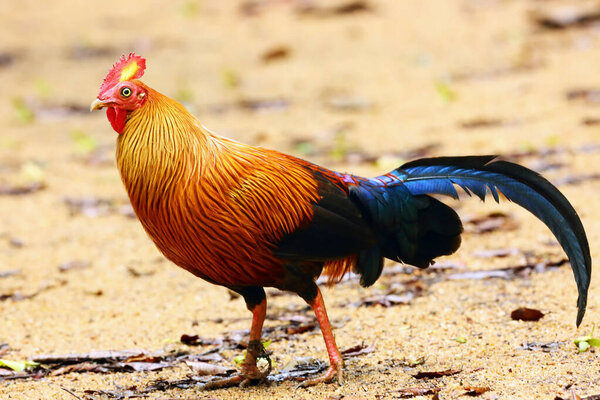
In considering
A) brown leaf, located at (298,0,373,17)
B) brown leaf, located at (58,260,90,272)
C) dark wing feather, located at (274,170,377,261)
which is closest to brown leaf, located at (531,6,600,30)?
brown leaf, located at (298,0,373,17)

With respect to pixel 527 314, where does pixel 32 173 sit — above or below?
above

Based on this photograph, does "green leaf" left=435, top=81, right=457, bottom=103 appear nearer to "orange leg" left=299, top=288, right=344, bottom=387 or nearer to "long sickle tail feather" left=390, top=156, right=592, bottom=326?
"long sickle tail feather" left=390, top=156, right=592, bottom=326

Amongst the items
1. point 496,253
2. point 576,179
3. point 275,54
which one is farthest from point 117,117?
point 275,54

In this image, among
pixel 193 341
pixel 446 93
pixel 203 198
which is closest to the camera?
pixel 203 198

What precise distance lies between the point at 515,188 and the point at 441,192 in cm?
38

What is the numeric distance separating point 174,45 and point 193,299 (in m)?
7.90

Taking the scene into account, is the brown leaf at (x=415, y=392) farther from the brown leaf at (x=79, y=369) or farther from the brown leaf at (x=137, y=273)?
the brown leaf at (x=137, y=273)

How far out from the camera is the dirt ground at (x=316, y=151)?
4.37 meters

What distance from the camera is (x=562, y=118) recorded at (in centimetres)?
906

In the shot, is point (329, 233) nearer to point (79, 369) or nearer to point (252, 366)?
point (252, 366)

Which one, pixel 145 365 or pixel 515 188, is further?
pixel 145 365

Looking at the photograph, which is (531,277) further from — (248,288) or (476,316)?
(248,288)

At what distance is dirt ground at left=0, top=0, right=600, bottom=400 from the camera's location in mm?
4371

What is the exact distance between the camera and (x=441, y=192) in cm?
421
